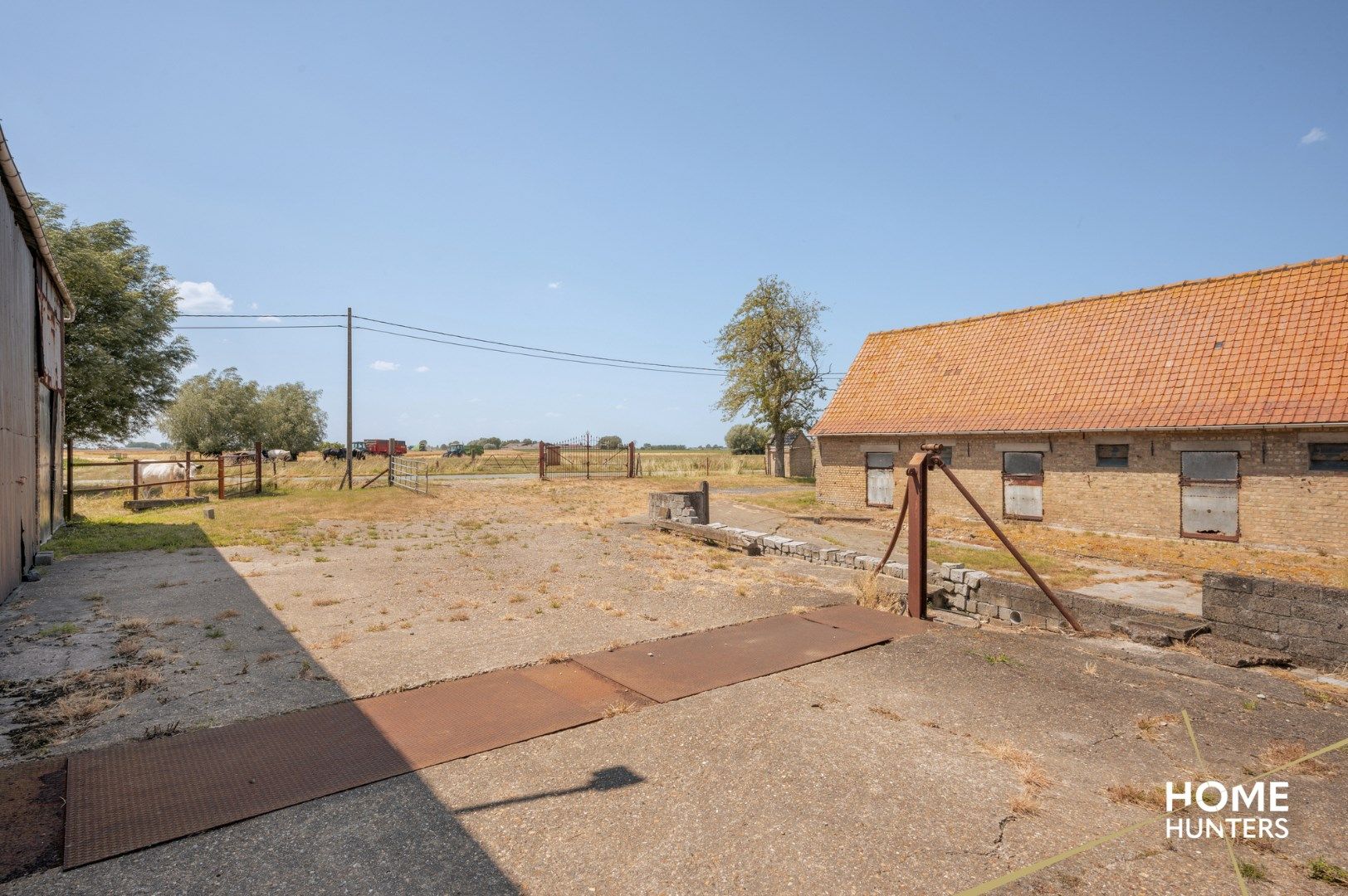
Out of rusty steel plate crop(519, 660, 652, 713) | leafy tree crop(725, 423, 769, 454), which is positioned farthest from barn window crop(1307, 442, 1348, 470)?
leafy tree crop(725, 423, 769, 454)

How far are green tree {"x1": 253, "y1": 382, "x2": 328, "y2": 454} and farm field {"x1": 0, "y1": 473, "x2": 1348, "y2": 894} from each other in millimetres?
56670

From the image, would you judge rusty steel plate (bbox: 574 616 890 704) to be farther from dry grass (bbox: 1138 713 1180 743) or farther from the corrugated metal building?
the corrugated metal building

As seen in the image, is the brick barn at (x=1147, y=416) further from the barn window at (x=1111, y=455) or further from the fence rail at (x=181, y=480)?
the fence rail at (x=181, y=480)

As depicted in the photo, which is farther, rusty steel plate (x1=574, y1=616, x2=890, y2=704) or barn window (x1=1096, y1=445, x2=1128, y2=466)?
barn window (x1=1096, y1=445, x2=1128, y2=466)

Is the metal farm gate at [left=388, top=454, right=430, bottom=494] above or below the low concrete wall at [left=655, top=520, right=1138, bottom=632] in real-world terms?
above

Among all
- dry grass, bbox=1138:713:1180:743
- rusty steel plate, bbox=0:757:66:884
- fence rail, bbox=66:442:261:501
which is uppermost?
fence rail, bbox=66:442:261:501

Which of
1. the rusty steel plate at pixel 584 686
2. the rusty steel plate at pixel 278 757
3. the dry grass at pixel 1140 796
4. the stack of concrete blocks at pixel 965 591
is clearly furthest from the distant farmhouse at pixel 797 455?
the dry grass at pixel 1140 796

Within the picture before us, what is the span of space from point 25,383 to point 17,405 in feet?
3.88

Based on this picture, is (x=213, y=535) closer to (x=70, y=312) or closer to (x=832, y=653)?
(x=70, y=312)

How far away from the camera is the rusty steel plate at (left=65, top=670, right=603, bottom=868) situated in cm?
345

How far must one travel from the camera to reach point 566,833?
3.39 meters

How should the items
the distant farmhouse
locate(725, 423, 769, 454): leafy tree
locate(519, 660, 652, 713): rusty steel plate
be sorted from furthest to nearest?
locate(725, 423, 769, 454): leafy tree, the distant farmhouse, locate(519, 660, 652, 713): rusty steel plate

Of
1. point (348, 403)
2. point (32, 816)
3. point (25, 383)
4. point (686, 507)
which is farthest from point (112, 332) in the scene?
point (32, 816)

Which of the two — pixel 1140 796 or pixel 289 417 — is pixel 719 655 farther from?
pixel 289 417
